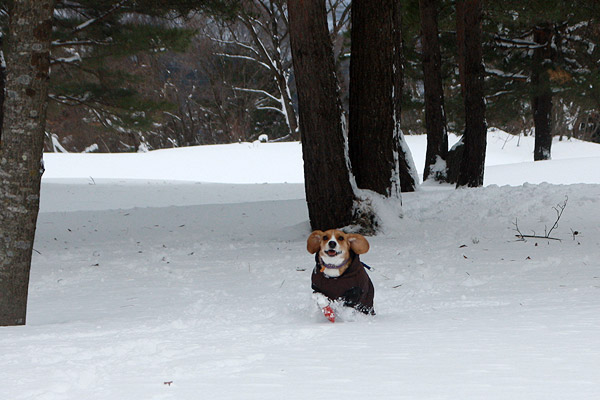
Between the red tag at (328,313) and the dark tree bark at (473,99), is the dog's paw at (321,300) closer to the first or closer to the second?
the red tag at (328,313)

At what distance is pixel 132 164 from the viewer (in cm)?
2194

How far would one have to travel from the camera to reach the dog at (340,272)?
3.67 m

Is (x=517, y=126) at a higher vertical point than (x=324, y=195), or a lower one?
lower

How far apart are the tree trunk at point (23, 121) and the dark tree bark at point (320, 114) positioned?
369 centimetres

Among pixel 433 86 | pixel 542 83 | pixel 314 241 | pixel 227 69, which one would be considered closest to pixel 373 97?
pixel 314 241

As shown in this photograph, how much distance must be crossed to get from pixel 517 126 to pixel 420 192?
27003 mm

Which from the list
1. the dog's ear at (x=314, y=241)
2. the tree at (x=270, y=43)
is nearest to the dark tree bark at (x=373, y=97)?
the dog's ear at (x=314, y=241)

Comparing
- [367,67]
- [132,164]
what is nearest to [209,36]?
[132,164]

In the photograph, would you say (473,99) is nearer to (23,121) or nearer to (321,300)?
(321,300)

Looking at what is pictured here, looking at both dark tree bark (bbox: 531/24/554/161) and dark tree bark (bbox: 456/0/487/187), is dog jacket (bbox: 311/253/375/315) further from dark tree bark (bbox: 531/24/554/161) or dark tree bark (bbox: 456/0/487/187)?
dark tree bark (bbox: 531/24/554/161)

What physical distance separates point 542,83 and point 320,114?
11.9m

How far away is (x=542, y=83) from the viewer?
17234mm

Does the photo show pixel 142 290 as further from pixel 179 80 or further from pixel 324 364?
pixel 179 80

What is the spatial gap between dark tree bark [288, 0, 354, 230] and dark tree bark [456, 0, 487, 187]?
483 centimetres
